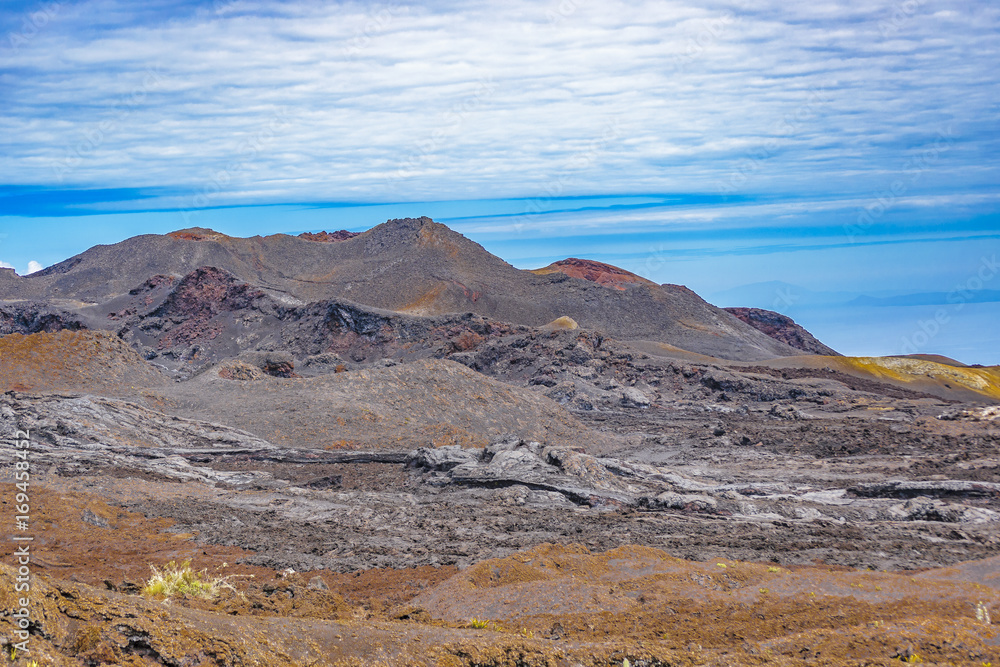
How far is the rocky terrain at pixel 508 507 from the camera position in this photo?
702 cm

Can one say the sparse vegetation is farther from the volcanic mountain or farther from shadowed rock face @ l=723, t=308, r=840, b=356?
shadowed rock face @ l=723, t=308, r=840, b=356

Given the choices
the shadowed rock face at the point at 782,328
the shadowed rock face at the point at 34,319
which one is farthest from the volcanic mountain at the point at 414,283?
the shadowed rock face at the point at 782,328

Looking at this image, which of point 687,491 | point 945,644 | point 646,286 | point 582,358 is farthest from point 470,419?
point 646,286

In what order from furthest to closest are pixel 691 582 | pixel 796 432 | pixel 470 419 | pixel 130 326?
pixel 130 326, pixel 796 432, pixel 470 419, pixel 691 582

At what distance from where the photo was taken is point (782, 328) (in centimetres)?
9500

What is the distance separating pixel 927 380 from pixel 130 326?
2485 inches

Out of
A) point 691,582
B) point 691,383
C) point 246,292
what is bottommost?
point 691,582

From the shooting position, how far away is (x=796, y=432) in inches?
1318

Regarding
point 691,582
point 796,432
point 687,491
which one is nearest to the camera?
point 691,582

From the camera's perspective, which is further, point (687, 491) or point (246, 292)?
point (246, 292)

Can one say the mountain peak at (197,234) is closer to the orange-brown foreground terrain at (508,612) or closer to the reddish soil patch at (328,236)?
the reddish soil patch at (328,236)

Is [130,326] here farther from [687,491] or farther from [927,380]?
[927,380]

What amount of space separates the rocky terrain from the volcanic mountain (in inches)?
762

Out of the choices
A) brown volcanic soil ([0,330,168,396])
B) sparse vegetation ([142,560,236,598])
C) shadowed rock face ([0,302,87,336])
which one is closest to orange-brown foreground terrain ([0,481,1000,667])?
sparse vegetation ([142,560,236,598])
